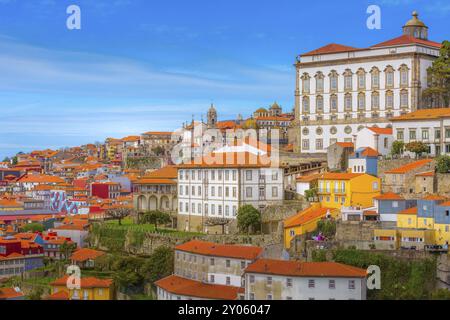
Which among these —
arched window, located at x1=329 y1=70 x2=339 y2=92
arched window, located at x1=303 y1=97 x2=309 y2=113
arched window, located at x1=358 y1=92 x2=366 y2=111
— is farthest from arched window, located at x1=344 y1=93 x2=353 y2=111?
arched window, located at x1=303 y1=97 x2=309 y2=113

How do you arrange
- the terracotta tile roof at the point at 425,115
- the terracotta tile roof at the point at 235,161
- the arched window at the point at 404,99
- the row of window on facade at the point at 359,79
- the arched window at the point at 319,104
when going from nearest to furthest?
the terracotta tile roof at the point at 235,161, the terracotta tile roof at the point at 425,115, the arched window at the point at 404,99, the row of window on facade at the point at 359,79, the arched window at the point at 319,104

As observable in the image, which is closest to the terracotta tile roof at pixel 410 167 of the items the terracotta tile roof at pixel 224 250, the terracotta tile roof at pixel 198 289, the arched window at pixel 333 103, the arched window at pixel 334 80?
the terracotta tile roof at pixel 224 250

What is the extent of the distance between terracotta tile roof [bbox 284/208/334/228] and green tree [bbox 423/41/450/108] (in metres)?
15.7

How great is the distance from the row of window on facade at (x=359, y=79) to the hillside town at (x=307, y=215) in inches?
3.1

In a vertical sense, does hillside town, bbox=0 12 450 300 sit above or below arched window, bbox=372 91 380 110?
below

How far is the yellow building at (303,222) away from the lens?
34.8 m

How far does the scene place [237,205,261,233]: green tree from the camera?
1521 inches

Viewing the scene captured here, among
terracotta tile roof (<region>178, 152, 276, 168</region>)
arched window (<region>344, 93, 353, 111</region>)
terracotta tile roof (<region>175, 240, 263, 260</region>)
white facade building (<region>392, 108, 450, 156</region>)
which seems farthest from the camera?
arched window (<region>344, 93, 353, 111</region>)

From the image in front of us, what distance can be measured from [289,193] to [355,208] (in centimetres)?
679

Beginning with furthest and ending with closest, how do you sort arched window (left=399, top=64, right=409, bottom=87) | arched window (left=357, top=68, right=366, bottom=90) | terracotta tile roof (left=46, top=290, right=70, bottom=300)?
1. arched window (left=357, top=68, right=366, bottom=90)
2. arched window (left=399, top=64, right=409, bottom=87)
3. terracotta tile roof (left=46, top=290, right=70, bottom=300)

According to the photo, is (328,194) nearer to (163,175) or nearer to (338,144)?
(338,144)

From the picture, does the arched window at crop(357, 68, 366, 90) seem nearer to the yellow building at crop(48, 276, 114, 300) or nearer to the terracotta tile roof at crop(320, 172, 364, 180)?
the terracotta tile roof at crop(320, 172, 364, 180)

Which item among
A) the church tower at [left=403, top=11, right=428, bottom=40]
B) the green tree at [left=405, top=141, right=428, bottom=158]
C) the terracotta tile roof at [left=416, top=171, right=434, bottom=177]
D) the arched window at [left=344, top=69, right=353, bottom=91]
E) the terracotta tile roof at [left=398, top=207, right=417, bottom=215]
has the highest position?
the church tower at [left=403, top=11, right=428, bottom=40]

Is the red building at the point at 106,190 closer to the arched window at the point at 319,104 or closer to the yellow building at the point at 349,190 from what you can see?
the arched window at the point at 319,104
